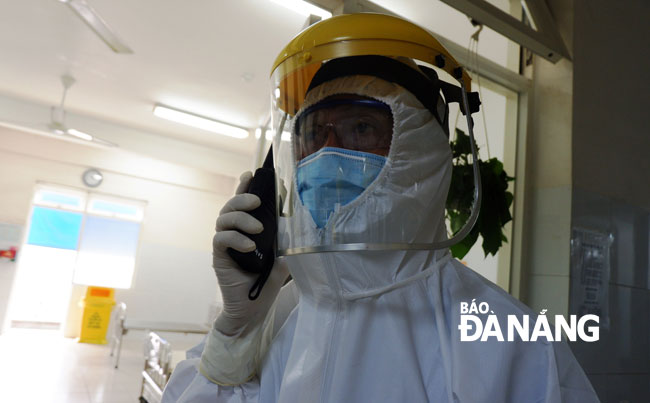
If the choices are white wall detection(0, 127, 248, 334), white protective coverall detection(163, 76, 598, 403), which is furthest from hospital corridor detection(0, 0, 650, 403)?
white wall detection(0, 127, 248, 334)

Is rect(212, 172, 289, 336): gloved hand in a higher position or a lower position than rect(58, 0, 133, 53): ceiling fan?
lower

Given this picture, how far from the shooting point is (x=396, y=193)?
776mm

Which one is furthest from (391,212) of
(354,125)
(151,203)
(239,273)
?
(151,203)

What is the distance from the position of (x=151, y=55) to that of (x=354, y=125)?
410 cm

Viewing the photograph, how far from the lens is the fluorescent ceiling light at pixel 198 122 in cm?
562

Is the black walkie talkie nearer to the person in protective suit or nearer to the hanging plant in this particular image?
the person in protective suit

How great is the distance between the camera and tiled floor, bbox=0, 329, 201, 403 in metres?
4.04

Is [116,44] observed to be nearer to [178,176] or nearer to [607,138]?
Result: [607,138]

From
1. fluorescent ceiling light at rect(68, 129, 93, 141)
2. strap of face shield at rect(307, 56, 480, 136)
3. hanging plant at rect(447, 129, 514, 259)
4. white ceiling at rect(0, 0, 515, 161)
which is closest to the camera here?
strap of face shield at rect(307, 56, 480, 136)

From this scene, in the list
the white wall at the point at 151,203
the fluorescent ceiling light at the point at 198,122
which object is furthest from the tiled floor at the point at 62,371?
the fluorescent ceiling light at the point at 198,122

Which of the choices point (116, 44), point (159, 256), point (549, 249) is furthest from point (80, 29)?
point (159, 256)

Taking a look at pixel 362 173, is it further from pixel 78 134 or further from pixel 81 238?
pixel 81 238

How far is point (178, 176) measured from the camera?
8102 millimetres

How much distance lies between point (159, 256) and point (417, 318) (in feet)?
25.5
